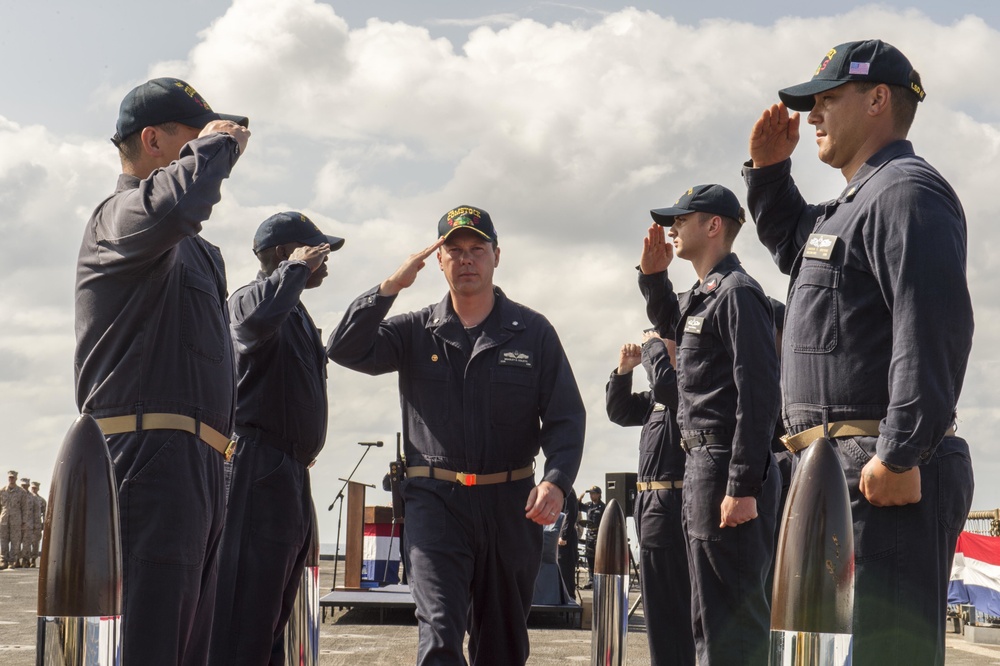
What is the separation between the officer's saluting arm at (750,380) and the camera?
5.46 metres

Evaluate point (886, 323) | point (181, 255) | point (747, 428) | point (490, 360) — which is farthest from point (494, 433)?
point (886, 323)

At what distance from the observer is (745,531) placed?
564cm

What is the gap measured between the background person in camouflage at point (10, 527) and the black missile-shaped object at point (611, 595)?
92.4ft

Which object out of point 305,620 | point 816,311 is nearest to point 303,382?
point 305,620

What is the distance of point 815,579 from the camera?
2.80 meters

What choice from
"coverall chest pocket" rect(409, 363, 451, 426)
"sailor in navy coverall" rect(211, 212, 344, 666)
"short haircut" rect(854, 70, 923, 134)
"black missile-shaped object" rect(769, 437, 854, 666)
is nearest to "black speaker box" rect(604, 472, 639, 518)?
"sailor in navy coverall" rect(211, 212, 344, 666)

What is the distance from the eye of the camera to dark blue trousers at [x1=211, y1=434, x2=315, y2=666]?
590 cm

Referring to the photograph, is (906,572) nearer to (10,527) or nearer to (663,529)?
(663,529)

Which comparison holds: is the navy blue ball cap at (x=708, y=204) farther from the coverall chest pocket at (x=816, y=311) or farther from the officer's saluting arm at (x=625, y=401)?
the coverall chest pocket at (x=816, y=311)

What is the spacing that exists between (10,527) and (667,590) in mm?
28579

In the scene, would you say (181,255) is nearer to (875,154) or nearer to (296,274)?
(296,274)

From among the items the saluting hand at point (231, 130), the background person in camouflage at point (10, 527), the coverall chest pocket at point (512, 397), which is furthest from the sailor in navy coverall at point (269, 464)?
the background person in camouflage at point (10, 527)

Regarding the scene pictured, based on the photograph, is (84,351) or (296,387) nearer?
(84,351)

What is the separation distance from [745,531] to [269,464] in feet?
7.98
